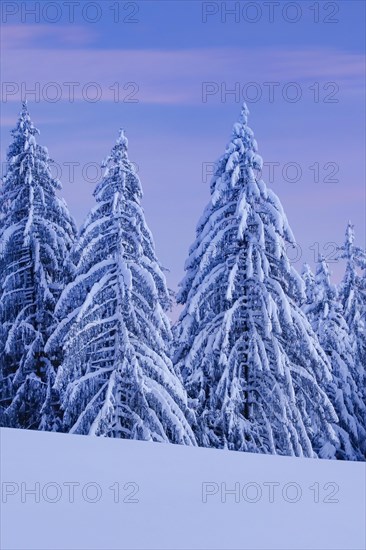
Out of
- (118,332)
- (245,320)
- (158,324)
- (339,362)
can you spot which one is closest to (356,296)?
(339,362)

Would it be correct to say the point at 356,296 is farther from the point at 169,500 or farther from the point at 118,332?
the point at 169,500

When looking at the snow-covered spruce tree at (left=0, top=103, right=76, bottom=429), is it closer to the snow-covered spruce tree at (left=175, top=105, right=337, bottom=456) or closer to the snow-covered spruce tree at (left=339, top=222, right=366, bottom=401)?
the snow-covered spruce tree at (left=175, top=105, right=337, bottom=456)

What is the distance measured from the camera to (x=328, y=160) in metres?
8.46

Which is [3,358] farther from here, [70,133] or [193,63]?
[193,63]

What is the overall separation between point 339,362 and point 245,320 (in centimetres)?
242

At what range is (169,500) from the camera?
4.88 m

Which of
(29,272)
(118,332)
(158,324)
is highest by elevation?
(29,272)

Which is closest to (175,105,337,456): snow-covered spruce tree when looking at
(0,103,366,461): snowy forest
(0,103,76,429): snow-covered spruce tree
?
(0,103,366,461): snowy forest

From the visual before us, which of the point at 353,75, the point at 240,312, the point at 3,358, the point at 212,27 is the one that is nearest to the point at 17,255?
the point at 3,358

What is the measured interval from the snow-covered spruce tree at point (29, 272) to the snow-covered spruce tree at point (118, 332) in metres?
0.46

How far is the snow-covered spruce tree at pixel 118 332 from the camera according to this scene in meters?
8.66

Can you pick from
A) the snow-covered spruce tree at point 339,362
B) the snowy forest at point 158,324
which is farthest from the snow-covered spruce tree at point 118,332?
the snow-covered spruce tree at point 339,362

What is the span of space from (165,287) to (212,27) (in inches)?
124

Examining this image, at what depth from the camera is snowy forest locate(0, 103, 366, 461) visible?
8.82 m
